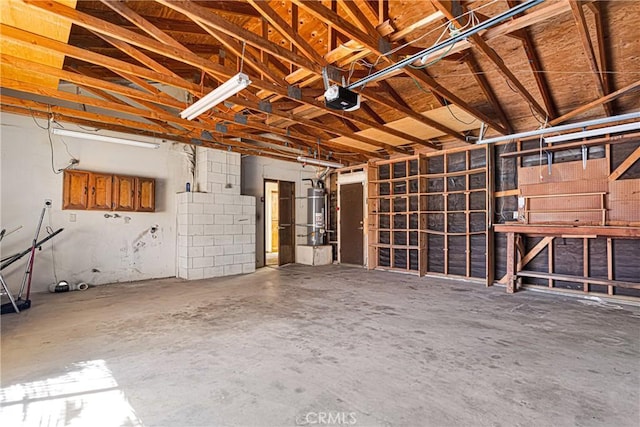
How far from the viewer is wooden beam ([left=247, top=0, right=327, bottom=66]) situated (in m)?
2.45

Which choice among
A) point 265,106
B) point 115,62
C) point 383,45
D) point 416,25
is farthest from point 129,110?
point 416,25

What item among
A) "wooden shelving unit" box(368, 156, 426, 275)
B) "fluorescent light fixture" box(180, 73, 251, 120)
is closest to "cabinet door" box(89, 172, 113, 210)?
"fluorescent light fixture" box(180, 73, 251, 120)

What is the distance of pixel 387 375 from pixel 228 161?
19.4 feet

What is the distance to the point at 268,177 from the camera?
8438mm

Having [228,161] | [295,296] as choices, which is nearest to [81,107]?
[228,161]

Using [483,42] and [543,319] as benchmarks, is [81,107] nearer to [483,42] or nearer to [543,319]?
[483,42]

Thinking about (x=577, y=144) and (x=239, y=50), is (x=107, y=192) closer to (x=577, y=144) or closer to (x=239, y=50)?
(x=239, y=50)

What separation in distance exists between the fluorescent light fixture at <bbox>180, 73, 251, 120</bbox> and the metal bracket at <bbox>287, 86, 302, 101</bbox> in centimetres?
83

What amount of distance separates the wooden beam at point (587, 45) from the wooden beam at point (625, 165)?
764mm

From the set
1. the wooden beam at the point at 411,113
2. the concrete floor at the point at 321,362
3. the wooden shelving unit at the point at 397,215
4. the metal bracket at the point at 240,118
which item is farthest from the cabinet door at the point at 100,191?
the wooden shelving unit at the point at 397,215

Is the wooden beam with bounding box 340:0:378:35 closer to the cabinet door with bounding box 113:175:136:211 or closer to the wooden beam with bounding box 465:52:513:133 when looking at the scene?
the wooden beam with bounding box 465:52:513:133

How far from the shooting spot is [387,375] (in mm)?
2430

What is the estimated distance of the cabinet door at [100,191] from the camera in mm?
5609

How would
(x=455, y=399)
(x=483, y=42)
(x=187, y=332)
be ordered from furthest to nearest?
(x=187, y=332) < (x=483, y=42) < (x=455, y=399)
